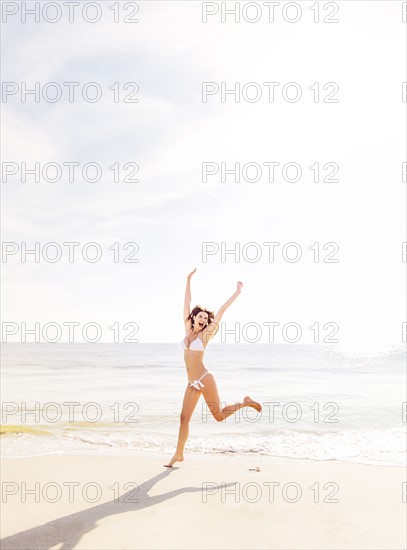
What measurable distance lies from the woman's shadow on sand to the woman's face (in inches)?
88.0

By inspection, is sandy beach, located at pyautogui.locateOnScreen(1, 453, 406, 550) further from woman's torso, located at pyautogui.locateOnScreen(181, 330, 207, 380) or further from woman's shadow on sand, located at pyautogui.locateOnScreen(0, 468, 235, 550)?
woman's torso, located at pyautogui.locateOnScreen(181, 330, 207, 380)

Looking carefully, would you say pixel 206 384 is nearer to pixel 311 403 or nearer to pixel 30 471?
pixel 30 471

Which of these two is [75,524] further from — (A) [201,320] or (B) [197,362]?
(A) [201,320]

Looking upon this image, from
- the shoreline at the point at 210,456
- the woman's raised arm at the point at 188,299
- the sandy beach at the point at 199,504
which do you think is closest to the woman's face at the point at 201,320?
the woman's raised arm at the point at 188,299

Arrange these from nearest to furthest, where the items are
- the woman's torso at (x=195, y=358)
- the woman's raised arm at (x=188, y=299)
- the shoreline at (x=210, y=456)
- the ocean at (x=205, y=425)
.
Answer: the woman's torso at (x=195, y=358), the woman's raised arm at (x=188, y=299), the shoreline at (x=210, y=456), the ocean at (x=205, y=425)

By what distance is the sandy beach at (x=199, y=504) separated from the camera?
518 cm

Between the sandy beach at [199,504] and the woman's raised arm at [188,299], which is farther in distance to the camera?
the woman's raised arm at [188,299]

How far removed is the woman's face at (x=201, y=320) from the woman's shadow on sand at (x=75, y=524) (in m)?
2.24

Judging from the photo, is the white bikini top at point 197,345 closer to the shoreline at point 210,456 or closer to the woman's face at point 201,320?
the woman's face at point 201,320

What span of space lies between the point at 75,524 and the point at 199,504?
5.09 feet

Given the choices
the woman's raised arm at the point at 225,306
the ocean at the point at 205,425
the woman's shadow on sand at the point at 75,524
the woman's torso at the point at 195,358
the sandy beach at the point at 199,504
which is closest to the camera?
the woman's shadow on sand at the point at 75,524

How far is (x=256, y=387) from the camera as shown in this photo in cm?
2552

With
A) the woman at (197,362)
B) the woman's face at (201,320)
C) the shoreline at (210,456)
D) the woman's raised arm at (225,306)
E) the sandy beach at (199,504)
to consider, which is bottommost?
the shoreline at (210,456)

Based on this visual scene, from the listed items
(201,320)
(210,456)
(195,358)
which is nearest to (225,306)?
(201,320)
